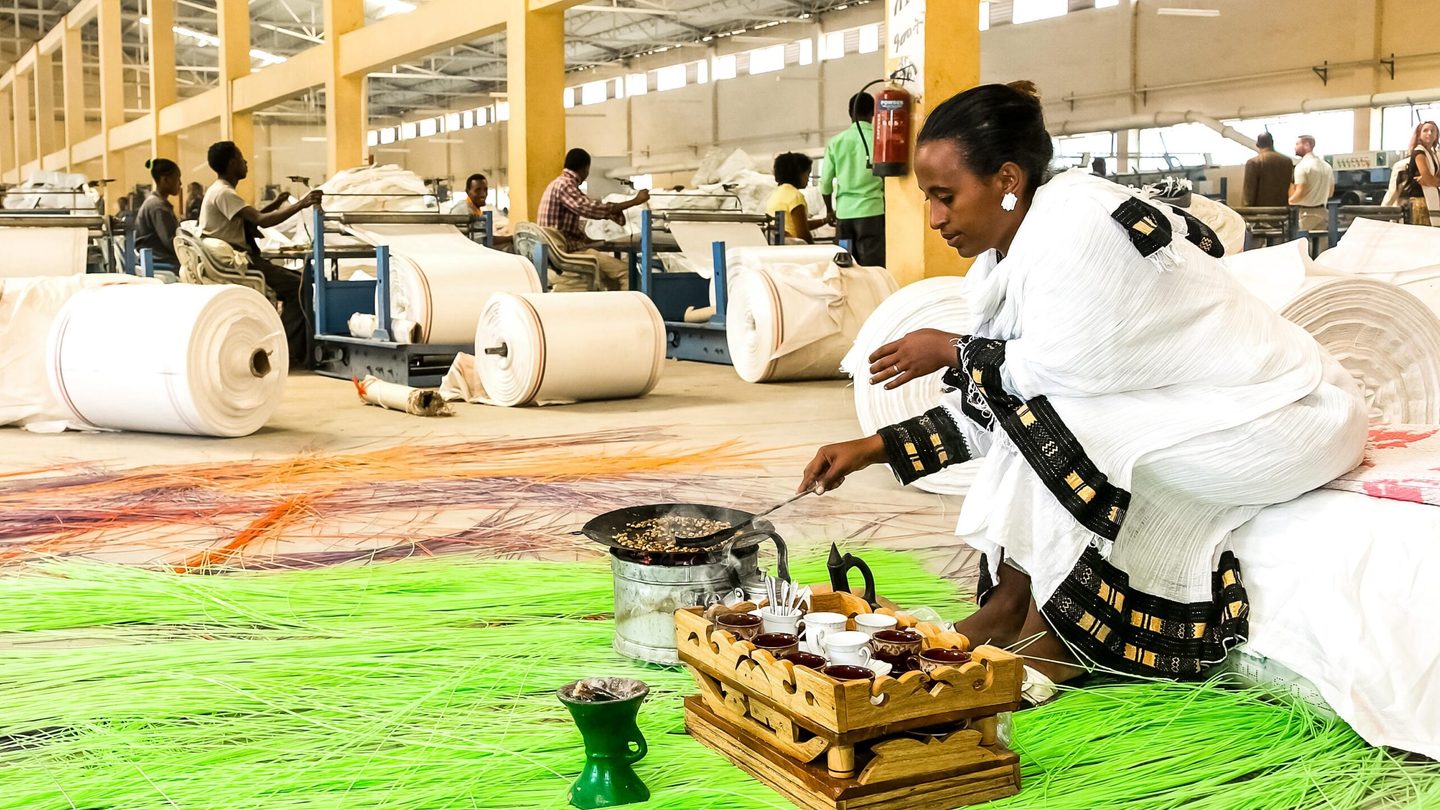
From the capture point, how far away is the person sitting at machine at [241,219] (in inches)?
362

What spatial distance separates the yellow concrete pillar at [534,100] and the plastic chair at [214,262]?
11.2 ft

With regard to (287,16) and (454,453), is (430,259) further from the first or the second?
(287,16)

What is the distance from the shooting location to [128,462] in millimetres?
5543

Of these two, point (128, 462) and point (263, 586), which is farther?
point (128, 462)

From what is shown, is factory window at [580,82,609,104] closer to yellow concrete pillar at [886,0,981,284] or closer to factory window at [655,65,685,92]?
factory window at [655,65,685,92]

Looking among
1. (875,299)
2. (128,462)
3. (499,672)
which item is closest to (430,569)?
(499,672)

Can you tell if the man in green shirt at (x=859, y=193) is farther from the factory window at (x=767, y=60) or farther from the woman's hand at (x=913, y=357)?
the factory window at (x=767, y=60)

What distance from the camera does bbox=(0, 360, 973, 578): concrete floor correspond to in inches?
168

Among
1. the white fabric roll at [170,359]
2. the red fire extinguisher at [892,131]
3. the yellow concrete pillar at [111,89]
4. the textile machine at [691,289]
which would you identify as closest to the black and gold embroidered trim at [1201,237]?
the white fabric roll at [170,359]

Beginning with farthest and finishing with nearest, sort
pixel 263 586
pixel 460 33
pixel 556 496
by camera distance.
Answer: pixel 460 33, pixel 556 496, pixel 263 586

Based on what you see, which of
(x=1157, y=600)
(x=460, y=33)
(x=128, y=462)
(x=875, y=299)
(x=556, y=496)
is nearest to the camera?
(x=1157, y=600)

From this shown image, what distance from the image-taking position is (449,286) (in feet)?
27.1

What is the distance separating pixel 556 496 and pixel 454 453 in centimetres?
120

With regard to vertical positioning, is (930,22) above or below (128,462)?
above
